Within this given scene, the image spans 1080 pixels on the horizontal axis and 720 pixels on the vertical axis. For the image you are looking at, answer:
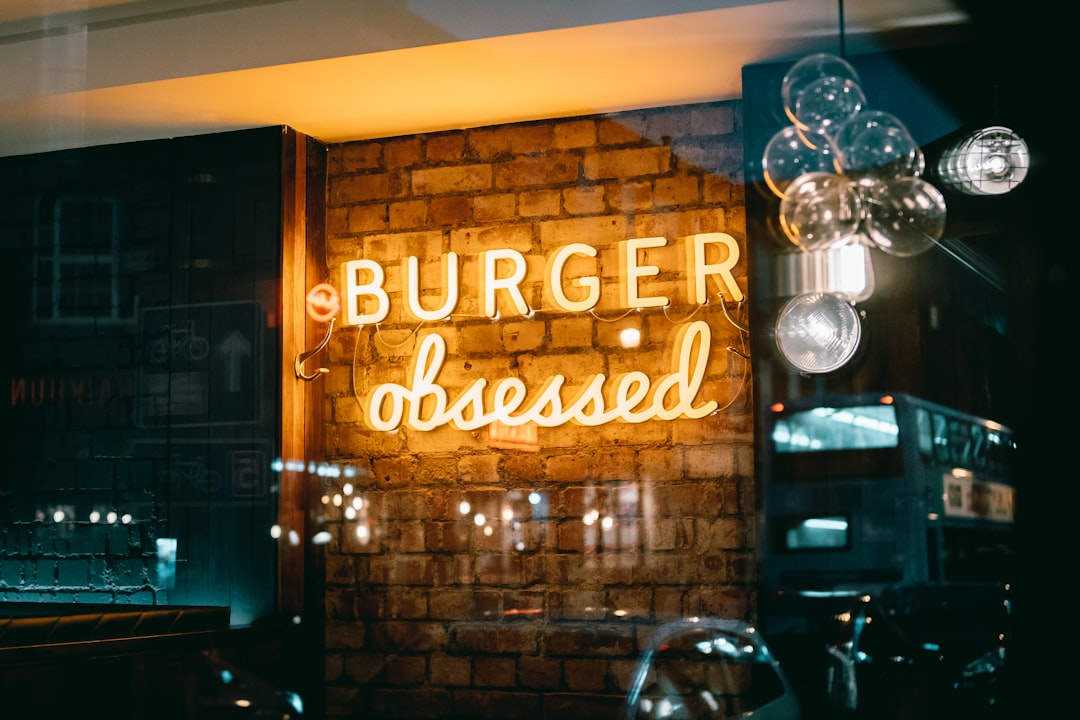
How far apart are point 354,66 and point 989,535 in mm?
2988

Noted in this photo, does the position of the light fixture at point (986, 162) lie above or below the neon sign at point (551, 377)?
above

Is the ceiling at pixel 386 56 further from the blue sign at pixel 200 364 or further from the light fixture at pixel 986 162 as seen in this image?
the blue sign at pixel 200 364

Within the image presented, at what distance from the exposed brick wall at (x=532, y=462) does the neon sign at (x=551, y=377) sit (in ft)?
0.20

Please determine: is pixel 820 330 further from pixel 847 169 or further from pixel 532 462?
pixel 532 462

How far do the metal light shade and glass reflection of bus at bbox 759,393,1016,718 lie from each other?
0.16m

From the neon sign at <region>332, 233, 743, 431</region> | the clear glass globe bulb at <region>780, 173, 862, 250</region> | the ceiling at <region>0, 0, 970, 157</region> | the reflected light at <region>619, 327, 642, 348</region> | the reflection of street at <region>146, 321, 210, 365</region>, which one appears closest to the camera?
the clear glass globe bulb at <region>780, 173, 862, 250</region>

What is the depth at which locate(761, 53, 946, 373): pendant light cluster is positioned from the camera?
10.7 ft

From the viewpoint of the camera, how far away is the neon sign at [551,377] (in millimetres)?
4695

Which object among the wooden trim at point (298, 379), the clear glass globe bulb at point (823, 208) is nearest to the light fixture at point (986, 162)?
the clear glass globe bulb at point (823, 208)

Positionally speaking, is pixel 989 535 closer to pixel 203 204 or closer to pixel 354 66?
pixel 354 66

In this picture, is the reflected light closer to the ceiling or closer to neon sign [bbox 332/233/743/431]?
neon sign [bbox 332/233/743/431]

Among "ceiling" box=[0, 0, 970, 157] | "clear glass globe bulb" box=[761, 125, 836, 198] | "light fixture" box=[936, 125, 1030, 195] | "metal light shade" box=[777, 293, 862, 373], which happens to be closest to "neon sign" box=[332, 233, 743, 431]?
"metal light shade" box=[777, 293, 862, 373]

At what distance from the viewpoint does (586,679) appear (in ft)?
15.6

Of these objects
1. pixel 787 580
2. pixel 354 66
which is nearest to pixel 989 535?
pixel 787 580
